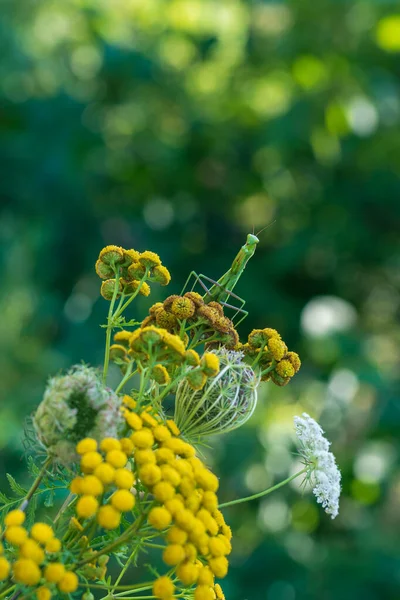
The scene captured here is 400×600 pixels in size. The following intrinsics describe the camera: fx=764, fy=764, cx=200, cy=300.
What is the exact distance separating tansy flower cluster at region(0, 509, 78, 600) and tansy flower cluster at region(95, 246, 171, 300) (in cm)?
29

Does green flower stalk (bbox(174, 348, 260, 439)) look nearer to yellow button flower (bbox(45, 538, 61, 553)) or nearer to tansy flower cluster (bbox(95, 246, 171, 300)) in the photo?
tansy flower cluster (bbox(95, 246, 171, 300))

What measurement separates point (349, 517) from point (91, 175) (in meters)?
2.57

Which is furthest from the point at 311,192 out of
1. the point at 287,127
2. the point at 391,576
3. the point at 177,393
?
the point at 177,393

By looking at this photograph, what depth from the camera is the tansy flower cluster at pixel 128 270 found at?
0.82 metres

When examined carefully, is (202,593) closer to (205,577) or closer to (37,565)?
(205,577)

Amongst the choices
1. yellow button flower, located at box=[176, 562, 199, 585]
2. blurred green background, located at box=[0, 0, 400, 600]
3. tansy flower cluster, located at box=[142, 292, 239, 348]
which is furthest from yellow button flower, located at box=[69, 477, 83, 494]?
blurred green background, located at box=[0, 0, 400, 600]

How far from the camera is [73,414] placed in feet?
2.12

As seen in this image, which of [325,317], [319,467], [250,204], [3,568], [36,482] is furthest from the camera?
[250,204]

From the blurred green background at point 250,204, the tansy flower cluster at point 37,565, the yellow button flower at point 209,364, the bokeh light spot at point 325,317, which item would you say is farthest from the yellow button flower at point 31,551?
the bokeh light spot at point 325,317

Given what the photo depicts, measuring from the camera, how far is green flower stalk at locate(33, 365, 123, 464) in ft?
2.12

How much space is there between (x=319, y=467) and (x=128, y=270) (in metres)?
0.29

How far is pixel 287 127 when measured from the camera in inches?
171

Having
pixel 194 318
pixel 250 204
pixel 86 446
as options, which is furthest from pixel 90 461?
pixel 250 204

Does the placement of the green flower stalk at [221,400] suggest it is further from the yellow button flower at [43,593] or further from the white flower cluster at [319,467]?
the yellow button flower at [43,593]
